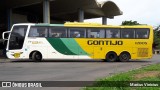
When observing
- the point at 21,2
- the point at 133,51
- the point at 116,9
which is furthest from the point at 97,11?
the point at 133,51

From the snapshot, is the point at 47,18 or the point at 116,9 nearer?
the point at 47,18

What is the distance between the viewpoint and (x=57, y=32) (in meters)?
28.6

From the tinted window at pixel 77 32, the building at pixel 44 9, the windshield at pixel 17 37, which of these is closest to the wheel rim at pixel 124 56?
the tinted window at pixel 77 32

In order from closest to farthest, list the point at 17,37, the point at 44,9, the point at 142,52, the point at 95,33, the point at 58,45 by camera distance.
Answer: the point at 17,37 → the point at 58,45 → the point at 95,33 → the point at 142,52 → the point at 44,9

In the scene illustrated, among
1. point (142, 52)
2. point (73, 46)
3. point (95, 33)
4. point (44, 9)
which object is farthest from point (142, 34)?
point (44, 9)

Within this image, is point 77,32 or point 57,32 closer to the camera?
point 57,32

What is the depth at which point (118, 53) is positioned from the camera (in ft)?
97.3

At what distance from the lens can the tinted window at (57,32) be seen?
28516 millimetres

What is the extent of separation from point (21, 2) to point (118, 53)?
65.3ft

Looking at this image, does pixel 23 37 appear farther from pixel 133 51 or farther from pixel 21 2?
pixel 21 2

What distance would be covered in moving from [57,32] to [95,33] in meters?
2.86

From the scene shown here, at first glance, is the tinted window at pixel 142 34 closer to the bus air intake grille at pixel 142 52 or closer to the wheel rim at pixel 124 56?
the bus air intake grille at pixel 142 52

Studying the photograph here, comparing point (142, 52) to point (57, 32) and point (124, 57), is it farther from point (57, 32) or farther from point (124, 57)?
point (57, 32)

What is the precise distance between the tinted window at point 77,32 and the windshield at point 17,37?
11.0 ft
